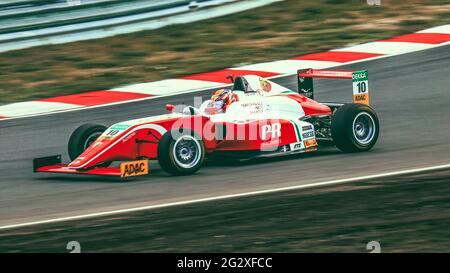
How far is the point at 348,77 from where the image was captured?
12.6 meters

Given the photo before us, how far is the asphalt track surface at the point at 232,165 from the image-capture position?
10.9m

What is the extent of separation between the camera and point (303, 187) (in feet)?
35.5

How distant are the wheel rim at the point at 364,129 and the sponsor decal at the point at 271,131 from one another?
0.84 meters

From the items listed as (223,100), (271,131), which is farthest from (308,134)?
(223,100)

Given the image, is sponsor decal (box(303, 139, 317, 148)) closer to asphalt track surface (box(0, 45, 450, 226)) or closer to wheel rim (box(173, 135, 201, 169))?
asphalt track surface (box(0, 45, 450, 226))

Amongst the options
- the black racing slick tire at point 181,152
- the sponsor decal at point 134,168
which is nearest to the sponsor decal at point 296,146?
the black racing slick tire at point 181,152

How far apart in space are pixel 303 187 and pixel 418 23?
27.9 feet

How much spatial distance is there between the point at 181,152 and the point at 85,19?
709 cm

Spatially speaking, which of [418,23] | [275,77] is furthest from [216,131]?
[418,23]

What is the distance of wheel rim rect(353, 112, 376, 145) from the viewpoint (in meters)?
12.5

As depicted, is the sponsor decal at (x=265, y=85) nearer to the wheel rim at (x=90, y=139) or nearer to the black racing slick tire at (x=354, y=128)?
the black racing slick tire at (x=354, y=128)
